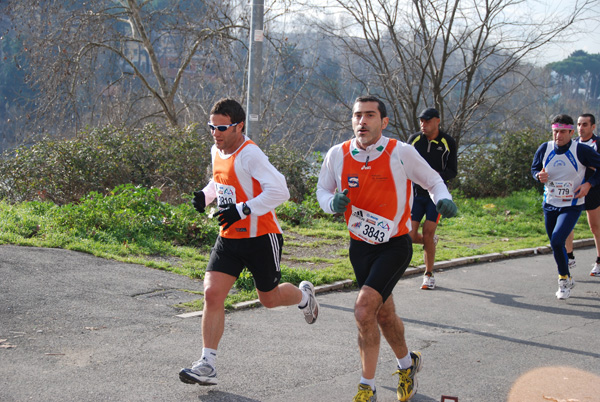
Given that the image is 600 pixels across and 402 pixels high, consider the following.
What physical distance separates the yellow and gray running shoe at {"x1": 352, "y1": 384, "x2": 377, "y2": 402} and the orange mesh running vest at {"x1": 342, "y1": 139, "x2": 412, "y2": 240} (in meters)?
0.99

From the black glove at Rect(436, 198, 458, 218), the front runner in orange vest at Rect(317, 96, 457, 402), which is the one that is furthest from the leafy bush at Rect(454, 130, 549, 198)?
the black glove at Rect(436, 198, 458, 218)

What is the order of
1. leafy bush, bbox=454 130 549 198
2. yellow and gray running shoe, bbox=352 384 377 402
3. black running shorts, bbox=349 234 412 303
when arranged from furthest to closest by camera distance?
1. leafy bush, bbox=454 130 549 198
2. black running shorts, bbox=349 234 412 303
3. yellow and gray running shoe, bbox=352 384 377 402

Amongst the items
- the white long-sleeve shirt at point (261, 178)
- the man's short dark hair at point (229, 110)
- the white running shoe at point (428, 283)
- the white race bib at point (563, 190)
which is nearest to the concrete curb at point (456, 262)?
the white running shoe at point (428, 283)

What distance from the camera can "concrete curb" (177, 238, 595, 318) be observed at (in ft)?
22.5

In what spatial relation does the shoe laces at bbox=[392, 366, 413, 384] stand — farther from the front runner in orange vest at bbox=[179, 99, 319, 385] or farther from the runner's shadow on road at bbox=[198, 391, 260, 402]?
the front runner in orange vest at bbox=[179, 99, 319, 385]

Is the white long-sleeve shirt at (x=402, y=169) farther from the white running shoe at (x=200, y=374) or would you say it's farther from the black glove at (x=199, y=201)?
the white running shoe at (x=200, y=374)

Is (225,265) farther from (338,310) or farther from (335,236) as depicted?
(335,236)

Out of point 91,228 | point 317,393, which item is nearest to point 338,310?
point 317,393

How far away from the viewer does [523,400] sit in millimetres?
4465

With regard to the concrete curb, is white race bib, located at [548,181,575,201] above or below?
above

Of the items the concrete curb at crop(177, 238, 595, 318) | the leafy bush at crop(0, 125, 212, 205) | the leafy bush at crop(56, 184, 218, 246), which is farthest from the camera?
the leafy bush at crop(0, 125, 212, 205)

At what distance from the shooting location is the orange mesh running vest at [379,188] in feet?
14.3

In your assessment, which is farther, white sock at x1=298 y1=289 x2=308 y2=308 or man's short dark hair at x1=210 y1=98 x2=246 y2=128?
white sock at x1=298 y1=289 x2=308 y2=308

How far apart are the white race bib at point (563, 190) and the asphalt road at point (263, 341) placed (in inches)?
47.6
